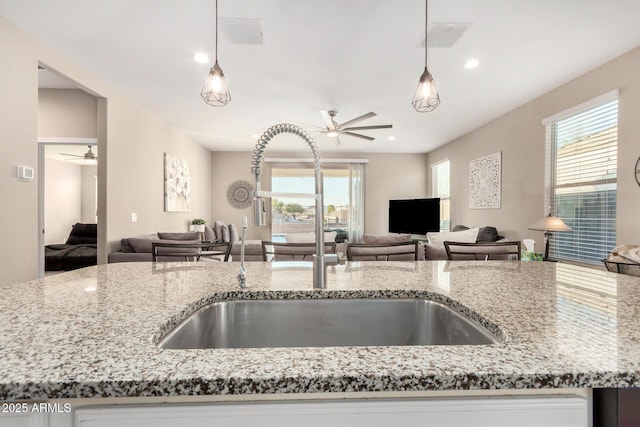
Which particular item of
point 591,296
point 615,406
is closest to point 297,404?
point 615,406

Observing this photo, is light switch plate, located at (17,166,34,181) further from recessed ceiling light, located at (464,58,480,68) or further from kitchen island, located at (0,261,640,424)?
recessed ceiling light, located at (464,58,480,68)

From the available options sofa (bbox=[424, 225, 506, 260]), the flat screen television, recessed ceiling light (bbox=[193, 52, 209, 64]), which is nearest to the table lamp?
sofa (bbox=[424, 225, 506, 260])

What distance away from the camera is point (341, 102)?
4277mm

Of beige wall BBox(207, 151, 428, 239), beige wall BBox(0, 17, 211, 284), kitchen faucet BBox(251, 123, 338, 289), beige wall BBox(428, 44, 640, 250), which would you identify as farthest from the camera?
beige wall BBox(207, 151, 428, 239)

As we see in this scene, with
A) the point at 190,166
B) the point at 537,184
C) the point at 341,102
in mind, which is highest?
the point at 341,102

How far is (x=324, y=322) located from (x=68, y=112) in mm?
4636

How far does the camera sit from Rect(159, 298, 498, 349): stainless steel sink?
96 cm

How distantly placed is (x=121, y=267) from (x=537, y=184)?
4.55 metres

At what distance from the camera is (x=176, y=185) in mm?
5520

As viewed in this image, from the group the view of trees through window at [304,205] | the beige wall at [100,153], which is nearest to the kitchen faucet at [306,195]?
the beige wall at [100,153]

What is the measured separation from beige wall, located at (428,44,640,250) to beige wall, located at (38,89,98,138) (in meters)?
5.50

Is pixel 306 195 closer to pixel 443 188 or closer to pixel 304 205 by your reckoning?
pixel 443 188

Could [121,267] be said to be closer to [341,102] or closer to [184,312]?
[184,312]

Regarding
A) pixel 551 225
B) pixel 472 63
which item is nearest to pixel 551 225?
pixel 551 225
